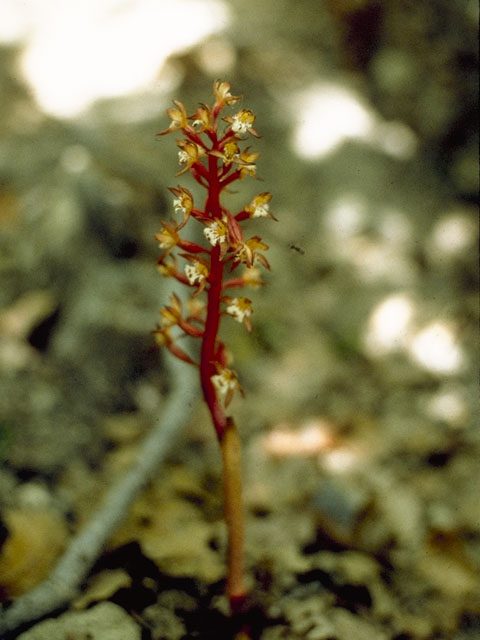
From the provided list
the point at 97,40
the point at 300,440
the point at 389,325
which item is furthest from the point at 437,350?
the point at 97,40

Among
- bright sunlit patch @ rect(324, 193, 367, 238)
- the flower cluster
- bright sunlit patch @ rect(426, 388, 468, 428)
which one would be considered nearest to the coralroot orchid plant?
the flower cluster

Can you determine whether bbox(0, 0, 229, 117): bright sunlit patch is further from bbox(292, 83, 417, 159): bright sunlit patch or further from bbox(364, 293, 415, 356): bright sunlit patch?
bbox(364, 293, 415, 356): bright sunlit patch

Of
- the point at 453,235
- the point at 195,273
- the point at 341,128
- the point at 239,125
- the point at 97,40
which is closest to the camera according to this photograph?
the point at 239,125

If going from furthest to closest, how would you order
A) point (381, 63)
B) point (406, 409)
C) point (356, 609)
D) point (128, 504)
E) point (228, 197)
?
point (381, 63), point (228, 197), point (406, 409), point (128, 504), point (356, 609)

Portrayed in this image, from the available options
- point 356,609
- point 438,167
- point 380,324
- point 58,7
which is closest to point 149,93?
point 58,7

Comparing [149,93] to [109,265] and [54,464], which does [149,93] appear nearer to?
[109,265]

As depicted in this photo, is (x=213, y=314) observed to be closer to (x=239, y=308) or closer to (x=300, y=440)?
(x=239, y=308)
